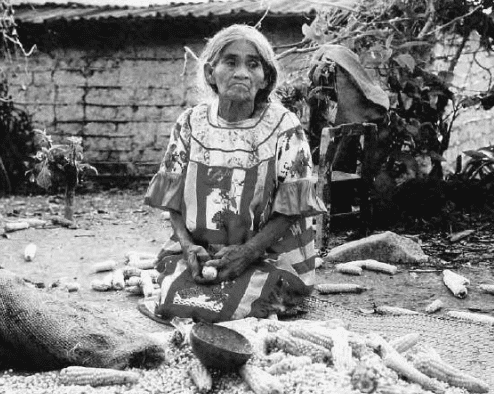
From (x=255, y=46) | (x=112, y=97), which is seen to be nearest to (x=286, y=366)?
(x=255, y=46)

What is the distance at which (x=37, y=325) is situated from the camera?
3.12 metres

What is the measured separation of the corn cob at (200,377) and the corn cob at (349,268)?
2531 mm

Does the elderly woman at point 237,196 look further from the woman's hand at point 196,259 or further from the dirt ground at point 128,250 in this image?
the dirt ground at point 128,250

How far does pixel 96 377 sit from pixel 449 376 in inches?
54.5

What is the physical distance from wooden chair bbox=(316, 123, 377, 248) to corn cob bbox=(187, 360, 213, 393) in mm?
3259

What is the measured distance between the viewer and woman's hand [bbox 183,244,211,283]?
3820 mm

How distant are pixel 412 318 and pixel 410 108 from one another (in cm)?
378

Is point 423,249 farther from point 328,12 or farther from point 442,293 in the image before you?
point 328,12

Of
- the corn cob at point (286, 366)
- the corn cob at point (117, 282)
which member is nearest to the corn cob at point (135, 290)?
the corn cob at point (117, 282)

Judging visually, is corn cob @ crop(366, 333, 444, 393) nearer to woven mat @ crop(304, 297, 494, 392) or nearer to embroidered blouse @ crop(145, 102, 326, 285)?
woven mat @ crop(304, 297, 494, 392)

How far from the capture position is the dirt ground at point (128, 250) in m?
4.70

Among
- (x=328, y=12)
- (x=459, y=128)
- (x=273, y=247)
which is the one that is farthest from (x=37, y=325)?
(x=459, y=128)

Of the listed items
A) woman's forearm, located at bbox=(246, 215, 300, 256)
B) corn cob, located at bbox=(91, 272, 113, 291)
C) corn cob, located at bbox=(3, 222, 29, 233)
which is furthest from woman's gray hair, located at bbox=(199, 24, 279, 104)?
corn cob, located at bbox=(3, 222, 29, 233)

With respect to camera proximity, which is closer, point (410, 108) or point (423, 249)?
point (423, 249)
